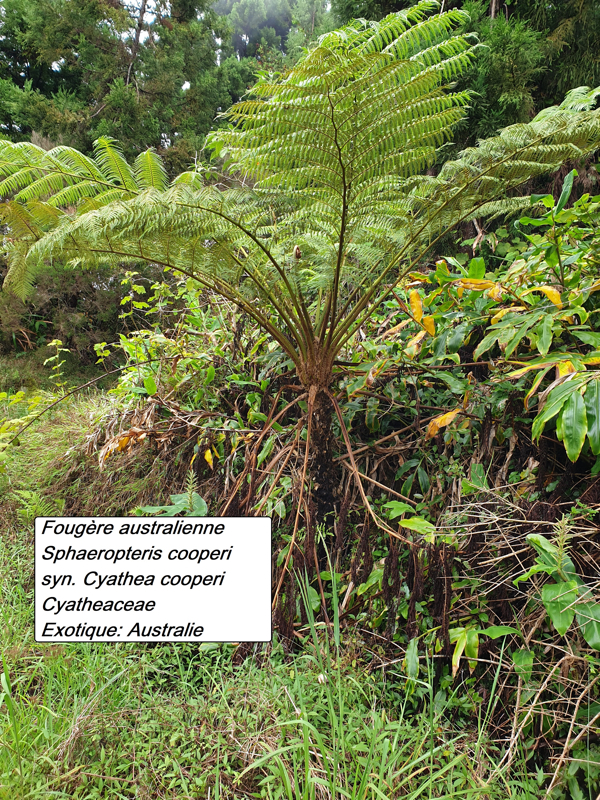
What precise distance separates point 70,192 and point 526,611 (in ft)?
5.77

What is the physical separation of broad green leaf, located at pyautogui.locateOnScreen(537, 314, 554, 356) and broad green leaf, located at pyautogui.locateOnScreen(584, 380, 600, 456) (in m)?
0.19

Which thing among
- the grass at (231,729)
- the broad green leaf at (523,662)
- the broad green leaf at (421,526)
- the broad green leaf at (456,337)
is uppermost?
the broad green leaf at (456,337)

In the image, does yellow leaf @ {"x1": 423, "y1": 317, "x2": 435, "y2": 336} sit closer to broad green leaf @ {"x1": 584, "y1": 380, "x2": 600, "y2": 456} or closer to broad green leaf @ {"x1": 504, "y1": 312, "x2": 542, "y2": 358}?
broad green leaf @ {"x1": 504, "y1": 312, "x2": 542, "y2": 358}

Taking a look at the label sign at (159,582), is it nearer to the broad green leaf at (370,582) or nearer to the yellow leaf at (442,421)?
the broad green leaf at (370,582)

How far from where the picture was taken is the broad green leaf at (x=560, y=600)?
837 mm

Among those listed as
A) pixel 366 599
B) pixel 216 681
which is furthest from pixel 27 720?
pixel 366 599

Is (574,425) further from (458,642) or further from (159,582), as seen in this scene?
(159,582)

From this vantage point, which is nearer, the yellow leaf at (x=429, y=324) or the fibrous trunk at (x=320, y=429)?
the yellow leaf at (x=429, y=324)

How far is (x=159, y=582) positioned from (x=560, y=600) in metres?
1.00

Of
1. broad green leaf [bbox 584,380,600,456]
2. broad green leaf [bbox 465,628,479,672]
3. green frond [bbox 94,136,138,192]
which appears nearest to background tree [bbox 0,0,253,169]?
green frond [bbox 94,136,138,192]

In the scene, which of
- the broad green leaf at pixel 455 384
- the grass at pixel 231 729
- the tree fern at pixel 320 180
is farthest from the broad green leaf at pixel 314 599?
the broad green leaf at pixel 455 384

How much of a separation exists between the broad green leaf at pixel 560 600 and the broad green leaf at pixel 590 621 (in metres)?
0.02

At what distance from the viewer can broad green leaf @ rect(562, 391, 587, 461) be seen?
0.92m

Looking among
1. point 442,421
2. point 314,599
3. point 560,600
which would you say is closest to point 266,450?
point 314,599
